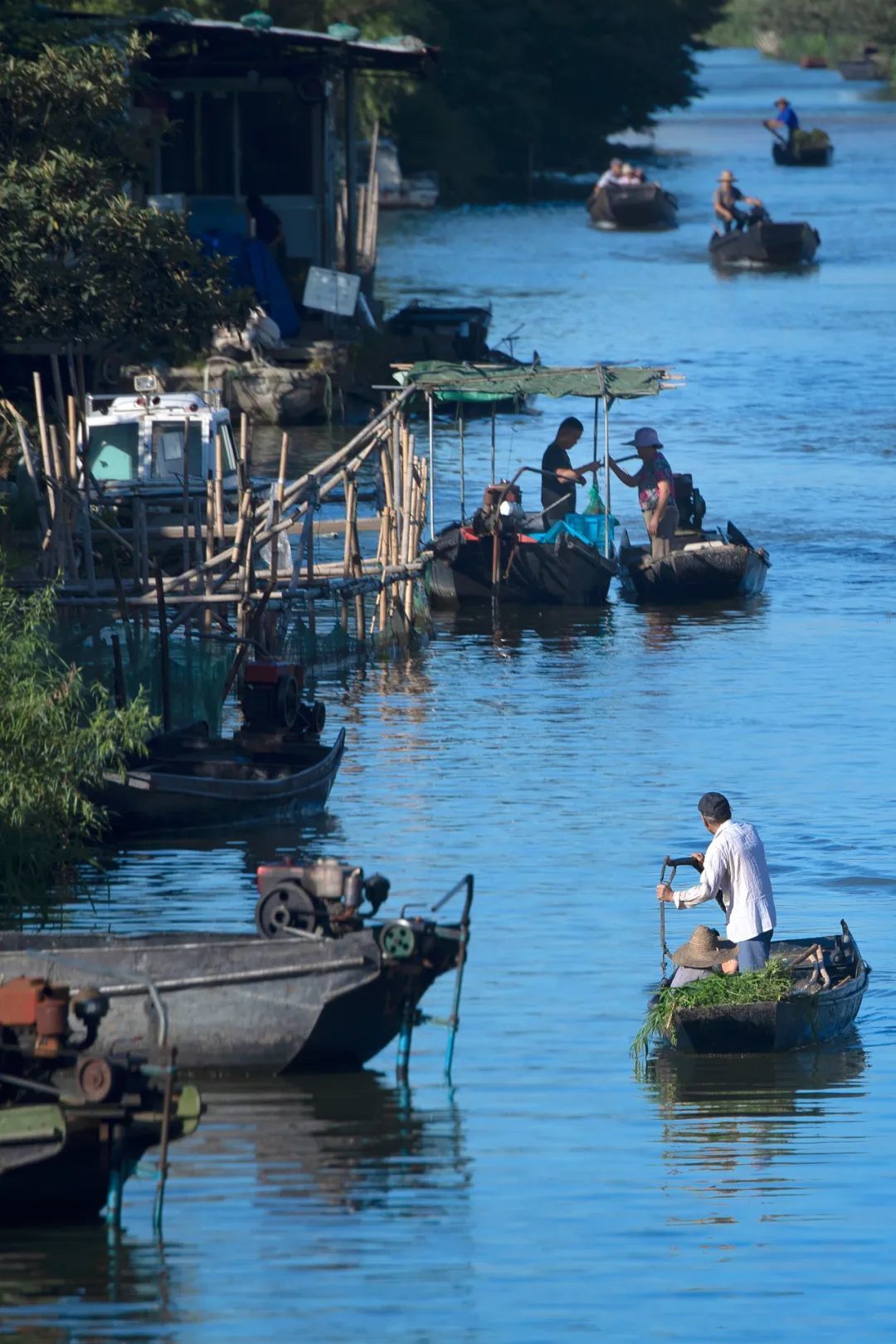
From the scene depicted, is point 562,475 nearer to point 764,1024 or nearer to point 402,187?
point 764,1024

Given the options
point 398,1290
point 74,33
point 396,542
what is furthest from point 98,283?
point 398,1290

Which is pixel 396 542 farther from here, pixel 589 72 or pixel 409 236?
pixel 589 72

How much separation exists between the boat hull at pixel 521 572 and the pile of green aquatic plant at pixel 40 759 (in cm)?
1230

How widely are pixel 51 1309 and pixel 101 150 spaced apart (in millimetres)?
15759

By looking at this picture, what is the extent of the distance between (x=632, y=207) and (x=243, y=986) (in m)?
68.1

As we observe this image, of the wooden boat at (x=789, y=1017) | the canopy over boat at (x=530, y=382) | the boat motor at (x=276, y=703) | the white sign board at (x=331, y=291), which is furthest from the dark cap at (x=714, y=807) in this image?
the white sign board at (x=331, y=291)

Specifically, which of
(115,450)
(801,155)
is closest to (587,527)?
(115,450)

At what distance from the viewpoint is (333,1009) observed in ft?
46.7

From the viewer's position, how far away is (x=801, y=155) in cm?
10038

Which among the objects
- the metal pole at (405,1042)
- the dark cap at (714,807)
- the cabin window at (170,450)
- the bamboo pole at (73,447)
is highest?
the bamboo pole at (73,447)

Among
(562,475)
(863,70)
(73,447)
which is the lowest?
(562,475)

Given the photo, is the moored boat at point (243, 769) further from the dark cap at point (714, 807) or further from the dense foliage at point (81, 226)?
the dense foliage at point (81, 226)

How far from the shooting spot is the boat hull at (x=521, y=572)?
100ft

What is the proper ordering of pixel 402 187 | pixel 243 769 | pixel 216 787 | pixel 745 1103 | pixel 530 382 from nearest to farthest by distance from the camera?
pixel 745 1103 → pixel 216 787 → pixel 243 769 → pixel 530 382 → pixel 402 187
